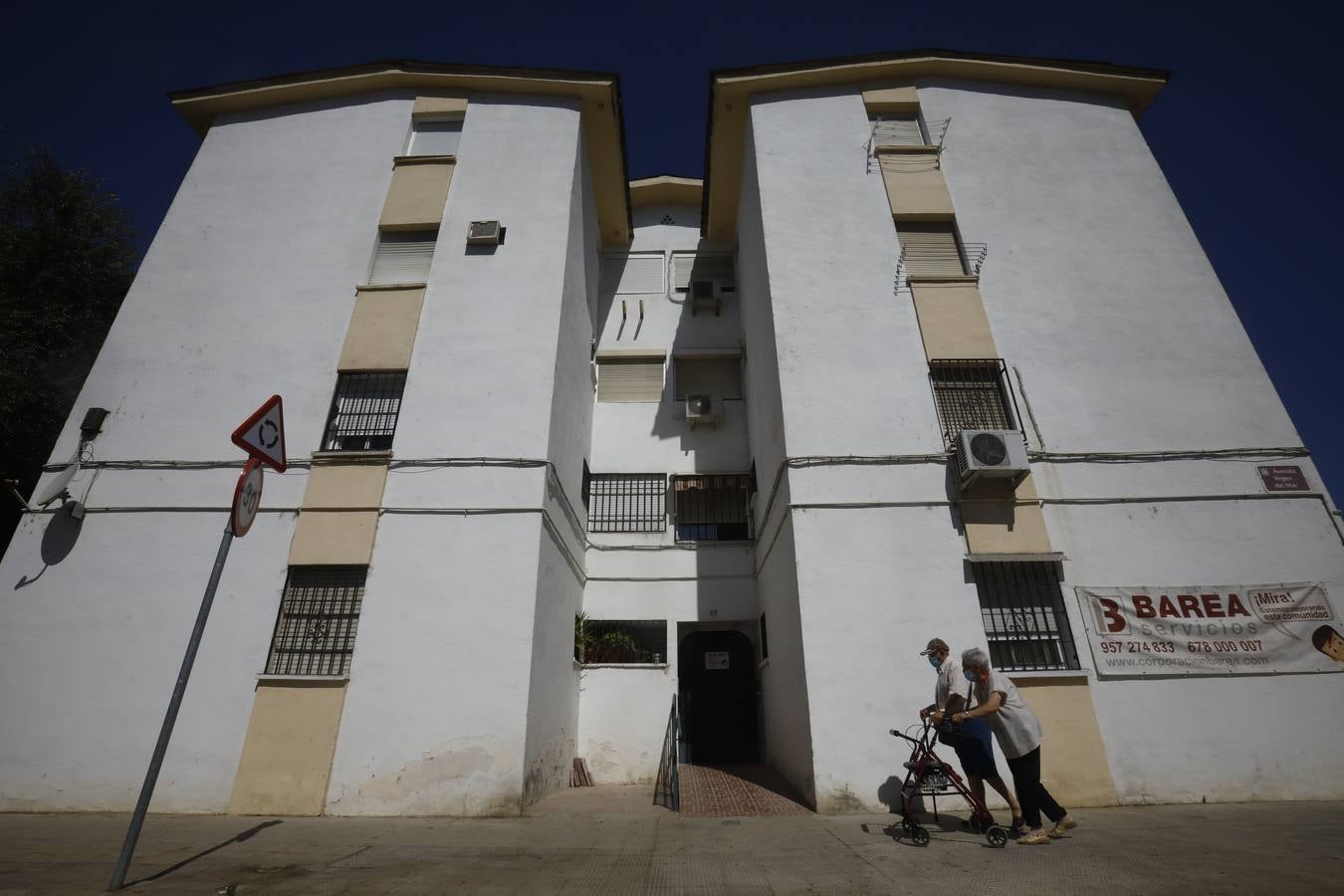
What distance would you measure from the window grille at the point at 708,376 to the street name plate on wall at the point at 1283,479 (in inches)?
327

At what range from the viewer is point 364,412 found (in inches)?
336

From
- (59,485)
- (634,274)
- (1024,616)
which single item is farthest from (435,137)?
(1024,616)

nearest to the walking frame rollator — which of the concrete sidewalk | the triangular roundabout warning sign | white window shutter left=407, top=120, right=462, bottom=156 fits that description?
Answer: the concrete sidewalk

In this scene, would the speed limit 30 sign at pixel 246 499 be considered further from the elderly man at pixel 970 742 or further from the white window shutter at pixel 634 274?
the white window shutter at pixel 634 274

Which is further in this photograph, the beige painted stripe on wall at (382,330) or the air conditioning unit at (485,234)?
the air conditioning unit at (485,234)

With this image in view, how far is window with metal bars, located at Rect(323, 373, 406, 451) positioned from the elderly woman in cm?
790

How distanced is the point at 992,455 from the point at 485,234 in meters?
8.32

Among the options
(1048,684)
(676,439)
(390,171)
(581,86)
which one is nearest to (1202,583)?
(1048,684)

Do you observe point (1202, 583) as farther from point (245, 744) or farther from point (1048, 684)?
point (245, 744)

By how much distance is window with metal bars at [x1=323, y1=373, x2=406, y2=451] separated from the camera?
8391 mm

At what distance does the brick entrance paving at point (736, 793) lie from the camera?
6461 mm

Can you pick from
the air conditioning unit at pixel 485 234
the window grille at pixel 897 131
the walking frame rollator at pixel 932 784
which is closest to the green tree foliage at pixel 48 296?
the air conditioning unit at pixel 485 234

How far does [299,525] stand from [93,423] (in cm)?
368

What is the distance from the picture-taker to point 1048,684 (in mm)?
6801
